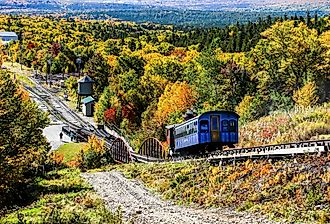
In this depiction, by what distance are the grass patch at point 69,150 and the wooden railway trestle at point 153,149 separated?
10183 mm

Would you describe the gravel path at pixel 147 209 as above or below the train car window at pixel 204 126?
below

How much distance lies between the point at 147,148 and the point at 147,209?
30278 mm

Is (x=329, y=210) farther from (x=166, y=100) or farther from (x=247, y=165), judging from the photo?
(x=166, y=100)

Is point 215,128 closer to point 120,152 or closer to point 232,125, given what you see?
point 232,125

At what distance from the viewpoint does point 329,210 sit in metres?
22.9

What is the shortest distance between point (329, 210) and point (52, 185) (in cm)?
2251

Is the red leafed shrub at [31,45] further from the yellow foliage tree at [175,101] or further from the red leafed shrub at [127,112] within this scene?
the yellow foliage tree at [175,101]

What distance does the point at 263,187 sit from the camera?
89.5ft

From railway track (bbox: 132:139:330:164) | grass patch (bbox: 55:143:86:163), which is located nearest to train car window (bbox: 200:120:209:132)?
railway track (bbox: 132:139:330:164)

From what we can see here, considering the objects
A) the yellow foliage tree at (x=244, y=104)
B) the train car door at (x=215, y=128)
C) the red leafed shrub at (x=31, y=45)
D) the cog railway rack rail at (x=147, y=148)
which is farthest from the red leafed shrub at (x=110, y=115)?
the red leafed shrub at (x=31, y=45)

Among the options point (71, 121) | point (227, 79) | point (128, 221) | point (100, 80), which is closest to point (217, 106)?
point (227, 79)

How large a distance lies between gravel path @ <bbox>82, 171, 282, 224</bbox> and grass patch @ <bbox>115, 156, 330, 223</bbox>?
0.75 m

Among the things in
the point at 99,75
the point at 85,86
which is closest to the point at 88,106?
the point at 85,86

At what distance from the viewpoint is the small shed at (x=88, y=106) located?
102 m
